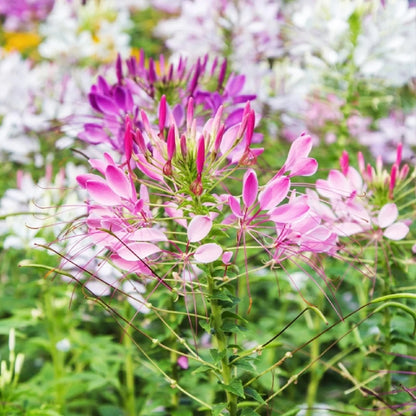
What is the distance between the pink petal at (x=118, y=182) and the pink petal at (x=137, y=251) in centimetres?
8

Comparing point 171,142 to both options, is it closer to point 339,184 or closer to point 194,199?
point 194,199

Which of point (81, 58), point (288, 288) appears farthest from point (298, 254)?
point (81, 58)

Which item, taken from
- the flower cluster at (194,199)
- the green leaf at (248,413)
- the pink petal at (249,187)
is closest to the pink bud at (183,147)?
the flower cluster at (194,199)

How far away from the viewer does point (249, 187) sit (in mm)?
849

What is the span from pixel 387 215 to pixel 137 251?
488mm

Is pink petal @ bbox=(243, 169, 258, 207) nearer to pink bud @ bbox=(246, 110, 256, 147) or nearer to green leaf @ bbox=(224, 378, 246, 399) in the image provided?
pink bud @ bbox=(246, 110, 256, 147)

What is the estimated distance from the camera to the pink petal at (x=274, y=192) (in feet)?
2.78

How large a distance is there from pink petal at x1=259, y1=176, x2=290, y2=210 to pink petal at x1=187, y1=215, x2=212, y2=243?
89 millimetres

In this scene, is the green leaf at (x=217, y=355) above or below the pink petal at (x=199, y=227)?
below

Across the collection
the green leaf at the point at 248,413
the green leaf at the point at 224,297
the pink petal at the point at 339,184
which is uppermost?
the pink petal at the point at 339,184

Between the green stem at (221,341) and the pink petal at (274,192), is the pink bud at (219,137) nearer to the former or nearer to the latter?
the pink petal at (274,192)

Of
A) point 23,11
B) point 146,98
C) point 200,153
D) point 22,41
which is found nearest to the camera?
point 200,153

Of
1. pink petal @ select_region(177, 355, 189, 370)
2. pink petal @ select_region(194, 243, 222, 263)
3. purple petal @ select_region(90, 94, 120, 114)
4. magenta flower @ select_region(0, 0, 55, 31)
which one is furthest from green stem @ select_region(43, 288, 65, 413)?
magenta flower @ select_region(0, 0, 55, 31)

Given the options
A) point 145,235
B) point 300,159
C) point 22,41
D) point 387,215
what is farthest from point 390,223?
point 22,41
